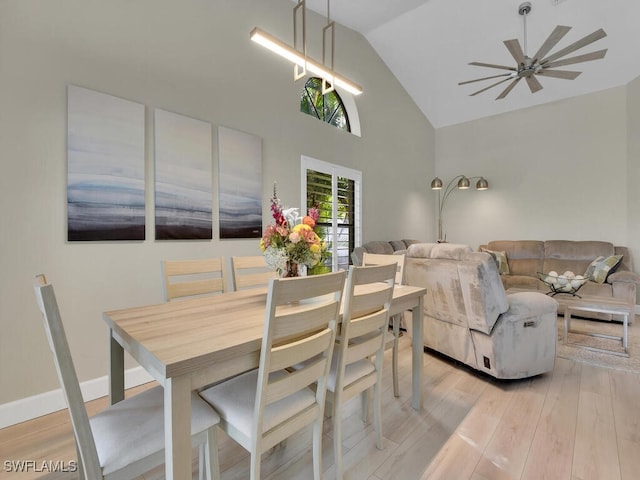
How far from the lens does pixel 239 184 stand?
2.88 metres

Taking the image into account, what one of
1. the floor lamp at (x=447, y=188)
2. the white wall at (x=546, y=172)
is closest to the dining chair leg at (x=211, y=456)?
the floor lamp at (x=447, y=188)

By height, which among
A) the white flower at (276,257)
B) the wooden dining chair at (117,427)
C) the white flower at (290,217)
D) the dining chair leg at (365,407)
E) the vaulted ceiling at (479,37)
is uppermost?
the vaulted ceiling at (479,37)

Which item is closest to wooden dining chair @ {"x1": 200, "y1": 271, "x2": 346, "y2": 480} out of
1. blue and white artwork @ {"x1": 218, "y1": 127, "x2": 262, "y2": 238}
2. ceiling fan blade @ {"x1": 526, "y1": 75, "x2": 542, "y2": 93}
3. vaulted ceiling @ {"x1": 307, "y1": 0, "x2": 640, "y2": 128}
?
blue and white artwork @ {"x1": 218, "y1": 127, "x2": 262, "y2": 238}

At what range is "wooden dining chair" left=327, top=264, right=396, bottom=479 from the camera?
1.33 m

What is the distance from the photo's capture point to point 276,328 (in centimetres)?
100

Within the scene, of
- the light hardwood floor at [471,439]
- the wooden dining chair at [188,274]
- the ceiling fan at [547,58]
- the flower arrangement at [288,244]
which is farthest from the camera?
the ceiling fan at [547,58]

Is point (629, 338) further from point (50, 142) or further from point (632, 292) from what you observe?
point (50, 142)

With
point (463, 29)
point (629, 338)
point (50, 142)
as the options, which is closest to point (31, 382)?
point (50, 142)

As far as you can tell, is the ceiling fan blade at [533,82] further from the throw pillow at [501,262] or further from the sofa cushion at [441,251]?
the throw pillow at [501,262]

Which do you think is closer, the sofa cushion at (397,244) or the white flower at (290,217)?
the white flower at (290,217)

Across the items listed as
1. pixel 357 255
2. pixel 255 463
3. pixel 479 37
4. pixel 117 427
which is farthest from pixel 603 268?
pixel 117 427

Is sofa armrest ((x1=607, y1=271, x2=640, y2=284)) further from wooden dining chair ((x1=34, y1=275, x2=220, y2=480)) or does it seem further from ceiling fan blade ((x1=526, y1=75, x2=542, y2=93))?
wooden dining chair ((x1=34, y1=275, x2=220, y2=480))

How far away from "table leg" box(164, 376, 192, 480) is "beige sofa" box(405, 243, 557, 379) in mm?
1963

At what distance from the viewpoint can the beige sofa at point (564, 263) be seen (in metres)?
3.71
